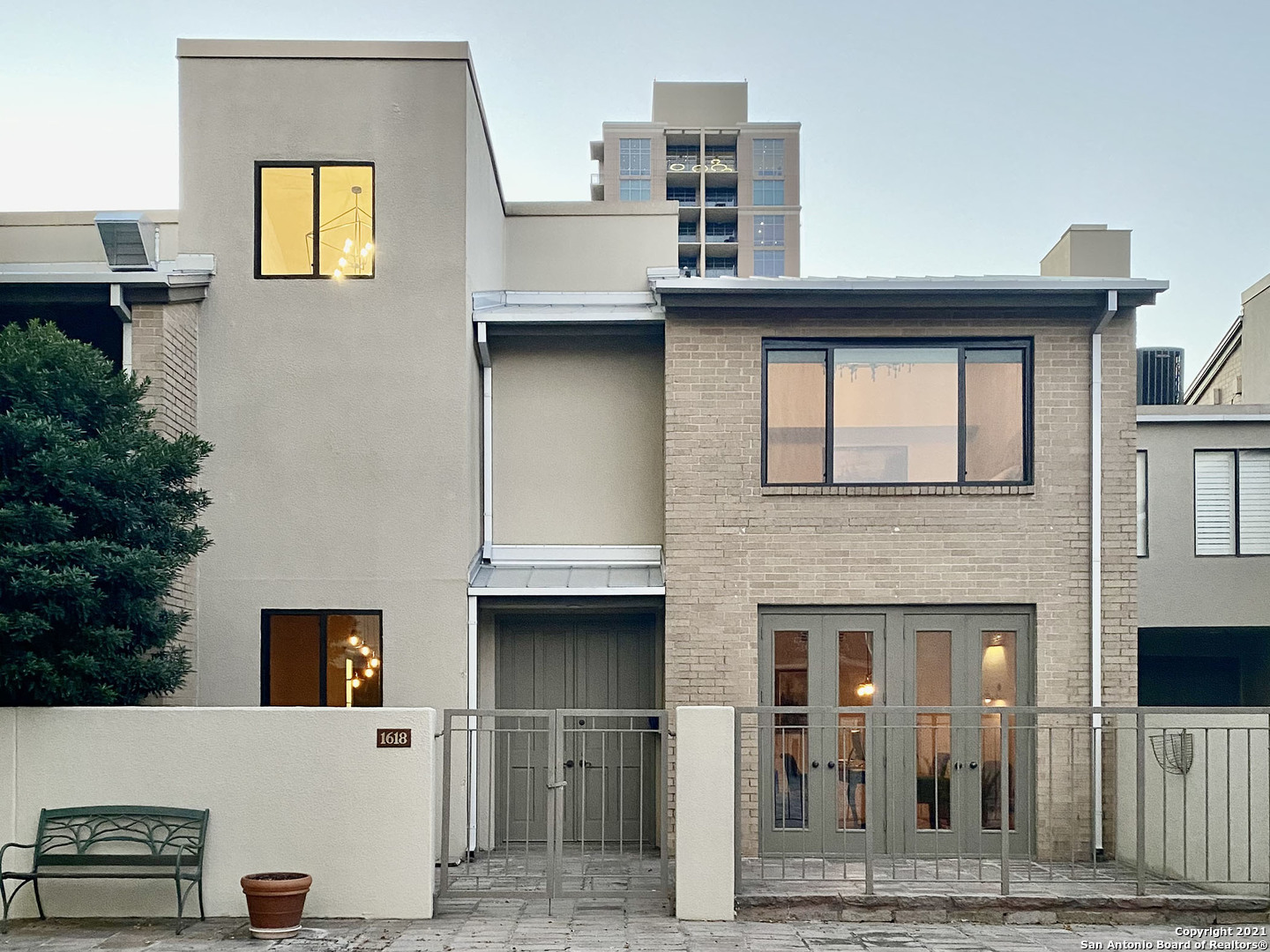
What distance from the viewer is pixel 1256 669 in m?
18.6

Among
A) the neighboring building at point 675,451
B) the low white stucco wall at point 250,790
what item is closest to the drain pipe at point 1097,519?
the neighboring building at point 675,451

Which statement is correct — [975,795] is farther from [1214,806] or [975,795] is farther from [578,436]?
[578,436]

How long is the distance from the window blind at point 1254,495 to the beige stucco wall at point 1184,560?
11.2 inches

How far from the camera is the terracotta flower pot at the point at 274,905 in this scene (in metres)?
9.48

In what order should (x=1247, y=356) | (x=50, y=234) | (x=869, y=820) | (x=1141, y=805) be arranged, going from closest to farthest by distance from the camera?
1. (x=1141, y=805)
2. (x=869, y=820)
3. (x=50, y=234)
4. (x=1247, y=356)

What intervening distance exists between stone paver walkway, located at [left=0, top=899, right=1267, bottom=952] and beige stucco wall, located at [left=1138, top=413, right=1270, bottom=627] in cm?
802

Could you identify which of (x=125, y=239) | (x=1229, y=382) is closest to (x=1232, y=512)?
(x=1229, y=382)

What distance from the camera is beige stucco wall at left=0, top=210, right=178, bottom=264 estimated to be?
584 inches

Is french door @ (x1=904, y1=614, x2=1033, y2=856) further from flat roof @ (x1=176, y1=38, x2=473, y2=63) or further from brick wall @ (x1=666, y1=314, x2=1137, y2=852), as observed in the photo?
flat roof @ (x1=176, y1=38, x2=473, y2=63)

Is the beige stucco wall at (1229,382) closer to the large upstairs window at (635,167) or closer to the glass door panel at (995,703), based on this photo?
the glass door panel at (995,703)

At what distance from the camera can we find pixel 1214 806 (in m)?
10.9

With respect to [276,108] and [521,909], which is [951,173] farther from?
[521,909]

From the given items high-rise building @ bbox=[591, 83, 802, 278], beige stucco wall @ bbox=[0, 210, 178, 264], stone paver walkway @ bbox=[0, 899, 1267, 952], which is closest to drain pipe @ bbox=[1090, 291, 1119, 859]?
stone paver walkway @ bbox=[0, 899, 1267, 952]

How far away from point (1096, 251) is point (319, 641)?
31.5ft
